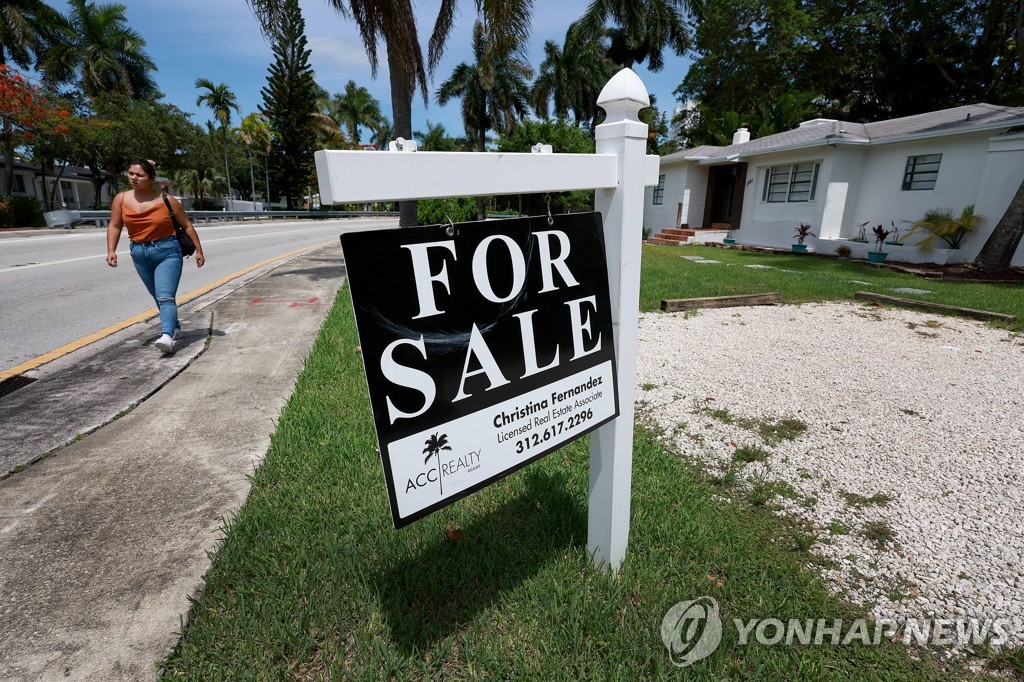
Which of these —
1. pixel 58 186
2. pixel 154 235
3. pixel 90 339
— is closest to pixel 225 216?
pixel 58 186

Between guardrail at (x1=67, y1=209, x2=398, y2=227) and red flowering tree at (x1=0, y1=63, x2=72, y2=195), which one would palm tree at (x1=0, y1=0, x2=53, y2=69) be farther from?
guardrail at (x1=67, y1=209, x2=398, y2=227)

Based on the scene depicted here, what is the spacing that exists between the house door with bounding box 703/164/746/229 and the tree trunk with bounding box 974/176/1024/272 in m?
9.91

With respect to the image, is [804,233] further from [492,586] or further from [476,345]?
[476,345]

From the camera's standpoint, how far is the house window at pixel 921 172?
46.9 feet

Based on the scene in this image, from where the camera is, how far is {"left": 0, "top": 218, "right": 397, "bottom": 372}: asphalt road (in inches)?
214

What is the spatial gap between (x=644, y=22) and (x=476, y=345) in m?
33.2

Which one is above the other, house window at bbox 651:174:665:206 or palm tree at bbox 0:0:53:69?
palm tree at bbox 0:0:53:69

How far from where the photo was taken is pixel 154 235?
473cm

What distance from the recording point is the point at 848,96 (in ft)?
97.4

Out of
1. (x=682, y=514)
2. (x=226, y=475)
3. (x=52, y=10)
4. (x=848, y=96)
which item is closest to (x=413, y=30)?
(x=226, y=475)

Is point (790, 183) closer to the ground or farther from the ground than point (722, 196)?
farther from the ground

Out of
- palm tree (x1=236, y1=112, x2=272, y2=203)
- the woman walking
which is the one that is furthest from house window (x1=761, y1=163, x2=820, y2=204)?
palm tree (x1=236, y1=112, x2=272, y2=203)

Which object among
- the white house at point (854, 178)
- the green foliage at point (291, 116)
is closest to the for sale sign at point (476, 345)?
the white house at point (854, 178)

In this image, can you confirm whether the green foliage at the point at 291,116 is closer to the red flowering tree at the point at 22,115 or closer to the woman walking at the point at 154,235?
the red flowering tree at the point at 22,115
